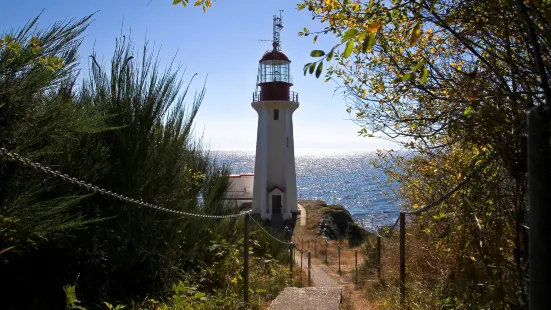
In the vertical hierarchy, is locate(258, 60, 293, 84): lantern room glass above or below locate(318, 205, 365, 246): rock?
above

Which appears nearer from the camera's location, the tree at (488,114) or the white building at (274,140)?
the tree at (488,114)

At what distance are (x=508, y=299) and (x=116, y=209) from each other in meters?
3.76

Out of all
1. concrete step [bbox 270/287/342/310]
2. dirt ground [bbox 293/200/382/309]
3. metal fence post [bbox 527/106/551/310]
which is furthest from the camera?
dirt ground [bbox 293/200/382/309]

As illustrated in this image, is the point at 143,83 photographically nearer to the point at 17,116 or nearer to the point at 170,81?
the point at 170,81

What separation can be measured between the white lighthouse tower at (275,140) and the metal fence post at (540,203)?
21724mm

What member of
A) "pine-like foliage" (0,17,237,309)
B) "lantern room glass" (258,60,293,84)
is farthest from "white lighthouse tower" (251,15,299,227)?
"pine-like foliage" (0,17,237,309)

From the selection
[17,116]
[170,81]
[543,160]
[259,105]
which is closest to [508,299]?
[543,160]

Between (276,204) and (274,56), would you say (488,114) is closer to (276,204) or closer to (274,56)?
(274,56)

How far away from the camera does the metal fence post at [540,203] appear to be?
1310 millimetres

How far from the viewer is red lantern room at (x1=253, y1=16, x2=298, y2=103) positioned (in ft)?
74.9

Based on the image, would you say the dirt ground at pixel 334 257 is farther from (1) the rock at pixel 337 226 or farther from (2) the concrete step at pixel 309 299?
(1) the rock at pixel 337 226

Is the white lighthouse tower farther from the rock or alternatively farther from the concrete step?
the concrete step

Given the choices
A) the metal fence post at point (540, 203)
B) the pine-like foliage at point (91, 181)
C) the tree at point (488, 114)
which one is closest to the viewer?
the metal fence post at point (540, 203)

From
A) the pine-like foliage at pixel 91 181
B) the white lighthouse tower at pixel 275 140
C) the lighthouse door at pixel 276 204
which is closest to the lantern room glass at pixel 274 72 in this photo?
the white lighthouse tower at pixel 275 140
